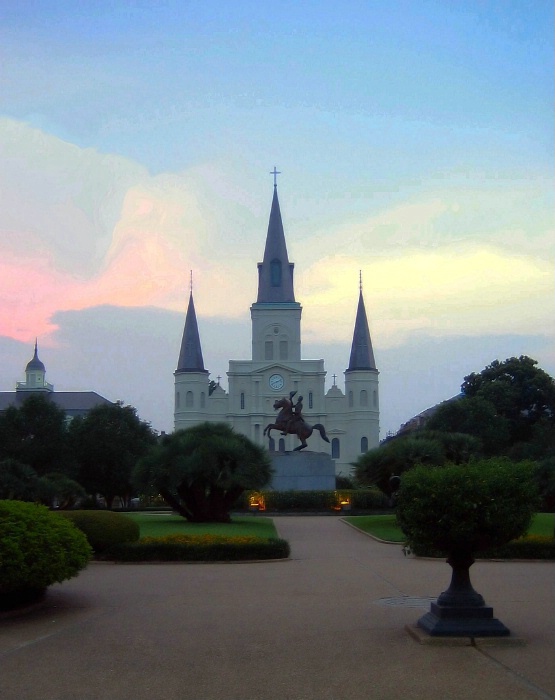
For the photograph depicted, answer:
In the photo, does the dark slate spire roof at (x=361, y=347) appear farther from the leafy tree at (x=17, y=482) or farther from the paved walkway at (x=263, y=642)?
the paved walkway at (x=263, y=642)

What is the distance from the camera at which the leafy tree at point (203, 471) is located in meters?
35.3

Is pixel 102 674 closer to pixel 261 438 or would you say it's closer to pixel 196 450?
pixel 196 450

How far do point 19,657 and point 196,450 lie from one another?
82.8 ft

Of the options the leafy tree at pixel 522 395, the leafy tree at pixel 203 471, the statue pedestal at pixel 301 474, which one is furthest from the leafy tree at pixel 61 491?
the leafy tree at pixel 522 395

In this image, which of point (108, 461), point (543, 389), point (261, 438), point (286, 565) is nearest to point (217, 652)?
point (286, 565)

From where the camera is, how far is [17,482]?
34.2m

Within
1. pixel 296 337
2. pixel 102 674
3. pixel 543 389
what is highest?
pixel 296 337

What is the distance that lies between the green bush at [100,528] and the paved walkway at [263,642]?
2.89 m

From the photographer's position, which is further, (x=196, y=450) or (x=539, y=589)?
(x=196, y=450)

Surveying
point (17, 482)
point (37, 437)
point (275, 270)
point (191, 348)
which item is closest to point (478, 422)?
point (37, 437)

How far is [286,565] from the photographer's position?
71.9 feet

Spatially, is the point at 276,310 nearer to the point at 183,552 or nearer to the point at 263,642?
the point at 183,552

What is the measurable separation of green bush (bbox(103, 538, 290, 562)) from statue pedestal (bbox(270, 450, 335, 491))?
95.7 ft

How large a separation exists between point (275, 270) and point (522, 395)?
1480 inches
